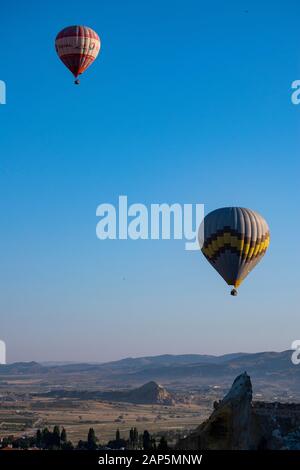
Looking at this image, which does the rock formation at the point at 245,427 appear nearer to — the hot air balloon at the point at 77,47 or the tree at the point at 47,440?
the hot air balloon at the point at 77,47

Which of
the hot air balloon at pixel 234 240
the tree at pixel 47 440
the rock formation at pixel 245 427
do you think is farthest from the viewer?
the tree at pixel 47 440

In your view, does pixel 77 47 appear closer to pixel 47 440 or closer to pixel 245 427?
pixel 245 427

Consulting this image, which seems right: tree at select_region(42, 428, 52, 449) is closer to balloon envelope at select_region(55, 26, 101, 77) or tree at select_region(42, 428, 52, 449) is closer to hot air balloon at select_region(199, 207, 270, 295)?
hot air balloon at select_region(199, 207, 270, 295)

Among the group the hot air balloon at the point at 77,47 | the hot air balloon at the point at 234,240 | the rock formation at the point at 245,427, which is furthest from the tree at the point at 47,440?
the rock formation at the point at 245,427

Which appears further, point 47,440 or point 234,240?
point 47,440

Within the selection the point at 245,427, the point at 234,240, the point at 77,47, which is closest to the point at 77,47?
the point at 77,47

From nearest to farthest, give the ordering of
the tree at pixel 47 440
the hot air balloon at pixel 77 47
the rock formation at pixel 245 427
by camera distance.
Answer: the rock formation at pixel 245 427 < the hot air balloon at pixel 77 47 < the tree at pixel 47 440
